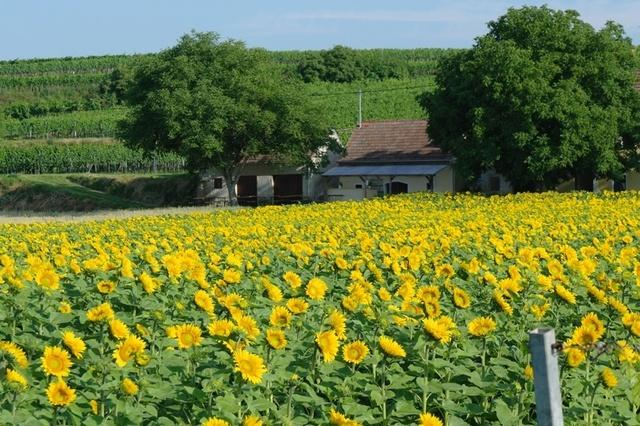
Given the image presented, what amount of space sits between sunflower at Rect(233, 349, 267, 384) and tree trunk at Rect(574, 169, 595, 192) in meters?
34.0

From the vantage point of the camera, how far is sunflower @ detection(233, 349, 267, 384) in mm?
3822

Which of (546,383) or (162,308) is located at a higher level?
(546,383)

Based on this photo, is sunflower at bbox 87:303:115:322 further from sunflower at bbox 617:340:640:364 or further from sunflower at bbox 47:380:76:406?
sunflower at bbox 617:340:640:364

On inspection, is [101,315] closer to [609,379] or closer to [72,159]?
[609,379]

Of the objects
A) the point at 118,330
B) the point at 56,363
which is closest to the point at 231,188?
the point at 118,330

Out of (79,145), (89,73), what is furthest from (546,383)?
(89,73)

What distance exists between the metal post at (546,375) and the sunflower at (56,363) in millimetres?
1803

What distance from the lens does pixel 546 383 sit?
115 inches

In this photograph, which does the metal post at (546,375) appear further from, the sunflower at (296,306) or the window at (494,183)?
the window at (494,183)

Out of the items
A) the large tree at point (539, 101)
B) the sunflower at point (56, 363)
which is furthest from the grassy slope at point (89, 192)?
the sunflower at point (56, 363)

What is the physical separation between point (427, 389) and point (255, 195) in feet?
144

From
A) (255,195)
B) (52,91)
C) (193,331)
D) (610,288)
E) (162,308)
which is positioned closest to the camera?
(193,331)

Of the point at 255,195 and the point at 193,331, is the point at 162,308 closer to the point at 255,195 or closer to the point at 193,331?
the point at 193,331

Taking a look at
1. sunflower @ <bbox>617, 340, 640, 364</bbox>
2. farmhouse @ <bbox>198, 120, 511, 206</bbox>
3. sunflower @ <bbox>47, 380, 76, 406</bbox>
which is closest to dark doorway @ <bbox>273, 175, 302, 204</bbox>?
farmhouse @ <bbox>198, 120, 511, 206</bbox>
